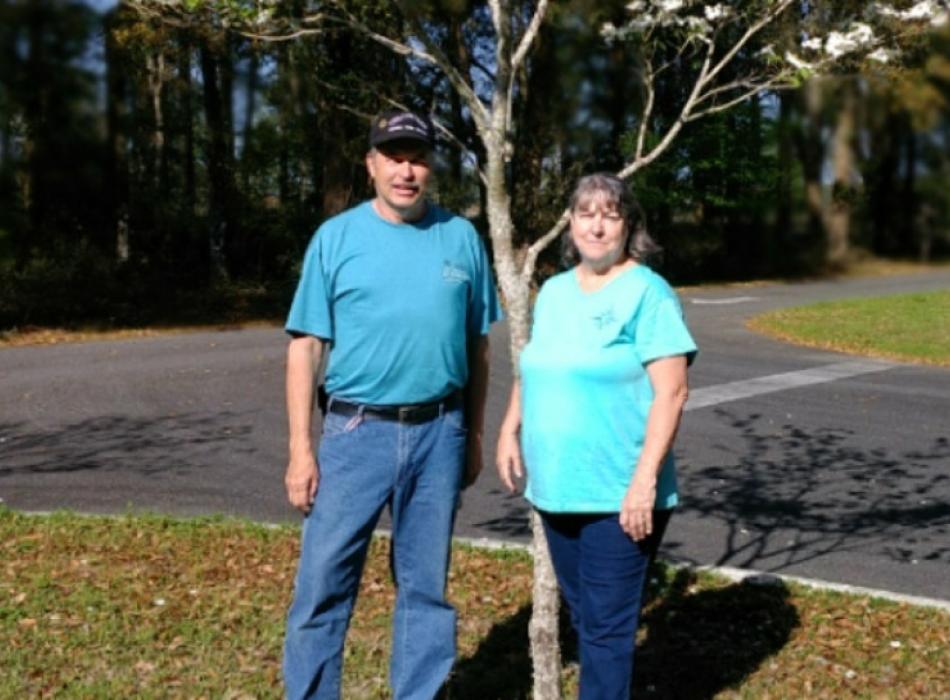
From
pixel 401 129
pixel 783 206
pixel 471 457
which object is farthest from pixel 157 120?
pixel 401 129

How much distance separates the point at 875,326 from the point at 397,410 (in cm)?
1908

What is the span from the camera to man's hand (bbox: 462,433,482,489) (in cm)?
401

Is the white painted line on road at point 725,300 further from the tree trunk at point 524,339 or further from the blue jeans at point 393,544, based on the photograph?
the blue jeans at point 393,544

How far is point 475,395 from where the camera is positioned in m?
3.98

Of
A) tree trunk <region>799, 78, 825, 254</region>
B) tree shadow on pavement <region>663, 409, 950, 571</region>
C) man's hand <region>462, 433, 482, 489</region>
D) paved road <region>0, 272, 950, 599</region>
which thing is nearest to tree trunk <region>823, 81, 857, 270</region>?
tree trunk <region>799, 78, 825, 254</region>

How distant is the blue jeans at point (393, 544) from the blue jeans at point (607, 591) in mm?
393

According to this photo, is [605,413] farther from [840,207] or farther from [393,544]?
[840,207]

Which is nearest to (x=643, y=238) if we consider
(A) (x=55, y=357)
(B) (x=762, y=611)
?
(B) (x=762, y=611)

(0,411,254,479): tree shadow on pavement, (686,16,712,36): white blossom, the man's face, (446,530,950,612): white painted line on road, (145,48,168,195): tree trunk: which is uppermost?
(145,48,168,195): tree trunk

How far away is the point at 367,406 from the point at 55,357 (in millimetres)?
14877

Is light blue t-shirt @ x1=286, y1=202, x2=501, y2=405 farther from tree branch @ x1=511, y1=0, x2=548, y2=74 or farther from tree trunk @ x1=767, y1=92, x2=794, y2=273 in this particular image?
tree trunk @ x1=767, y1=92, x2=794, y2=273

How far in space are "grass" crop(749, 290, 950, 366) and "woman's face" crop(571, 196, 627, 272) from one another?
14759 mm

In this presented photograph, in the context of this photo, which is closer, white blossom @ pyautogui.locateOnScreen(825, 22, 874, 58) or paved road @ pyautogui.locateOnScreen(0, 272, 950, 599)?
white blossom @ pyautogui.locateOnScreen(825, 22, 874, 58)

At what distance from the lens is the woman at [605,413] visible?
347 cm
